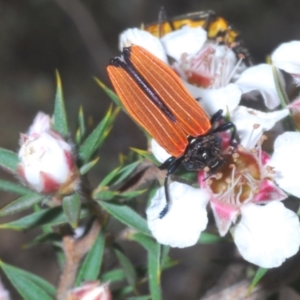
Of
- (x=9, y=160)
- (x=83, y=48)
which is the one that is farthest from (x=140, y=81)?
(x=83, y=48)

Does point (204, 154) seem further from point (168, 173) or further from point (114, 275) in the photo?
point (114, 275)

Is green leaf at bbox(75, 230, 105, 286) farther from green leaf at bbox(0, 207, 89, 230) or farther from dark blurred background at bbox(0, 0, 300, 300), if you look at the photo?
dark blurred background at bbox(0, 0, 300, 300)

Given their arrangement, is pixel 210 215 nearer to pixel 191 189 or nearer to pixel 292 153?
pixel 191 189

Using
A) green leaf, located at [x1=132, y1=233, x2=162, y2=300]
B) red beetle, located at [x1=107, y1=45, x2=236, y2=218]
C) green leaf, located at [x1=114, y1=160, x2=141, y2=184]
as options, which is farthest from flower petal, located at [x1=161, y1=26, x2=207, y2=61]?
green leaf, located at [x1=132, y1=233, x2=162, y2=300]

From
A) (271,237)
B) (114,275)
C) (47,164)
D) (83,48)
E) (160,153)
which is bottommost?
(83,48)

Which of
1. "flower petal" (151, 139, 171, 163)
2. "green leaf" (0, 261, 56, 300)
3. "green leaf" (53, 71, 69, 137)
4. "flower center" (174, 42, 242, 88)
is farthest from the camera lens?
"flower center" (174, 42, 242, 88)

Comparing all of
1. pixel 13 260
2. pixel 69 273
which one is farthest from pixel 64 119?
pixel 13 260
